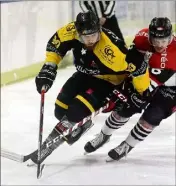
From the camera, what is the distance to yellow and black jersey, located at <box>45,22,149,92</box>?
161 centimetres

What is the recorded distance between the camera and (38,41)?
3807 mm

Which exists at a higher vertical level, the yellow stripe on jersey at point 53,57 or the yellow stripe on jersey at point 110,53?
the yellow stripe on jersey at point 110,53

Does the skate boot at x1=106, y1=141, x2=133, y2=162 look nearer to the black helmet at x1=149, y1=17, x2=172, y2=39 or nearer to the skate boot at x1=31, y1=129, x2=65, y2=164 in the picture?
the skate boot at x1=31, y1=129, x2=65, y2=164

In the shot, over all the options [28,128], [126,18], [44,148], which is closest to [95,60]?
[44,148]

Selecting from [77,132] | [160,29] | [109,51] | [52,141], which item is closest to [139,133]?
[77,132]

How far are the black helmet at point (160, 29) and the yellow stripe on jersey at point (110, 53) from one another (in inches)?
8.0

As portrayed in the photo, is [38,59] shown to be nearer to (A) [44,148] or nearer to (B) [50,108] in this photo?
(B) [50,108]

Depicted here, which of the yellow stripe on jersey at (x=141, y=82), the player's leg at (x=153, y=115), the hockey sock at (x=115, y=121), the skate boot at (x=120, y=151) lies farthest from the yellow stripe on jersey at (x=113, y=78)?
the skate boot at (x=120, y=151)

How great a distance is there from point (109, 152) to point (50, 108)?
937mm

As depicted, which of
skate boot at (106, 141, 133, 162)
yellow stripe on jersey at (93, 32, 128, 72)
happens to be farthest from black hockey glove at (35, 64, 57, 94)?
skate boot at (106, 141, 133, 162)

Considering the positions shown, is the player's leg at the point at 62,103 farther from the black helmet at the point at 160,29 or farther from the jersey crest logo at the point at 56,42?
the black helmet at the point at 160,29

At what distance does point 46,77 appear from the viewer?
1.58m

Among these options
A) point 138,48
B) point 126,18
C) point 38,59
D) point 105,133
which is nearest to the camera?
point 138,48

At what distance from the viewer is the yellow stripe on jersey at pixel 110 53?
160 centimetres
